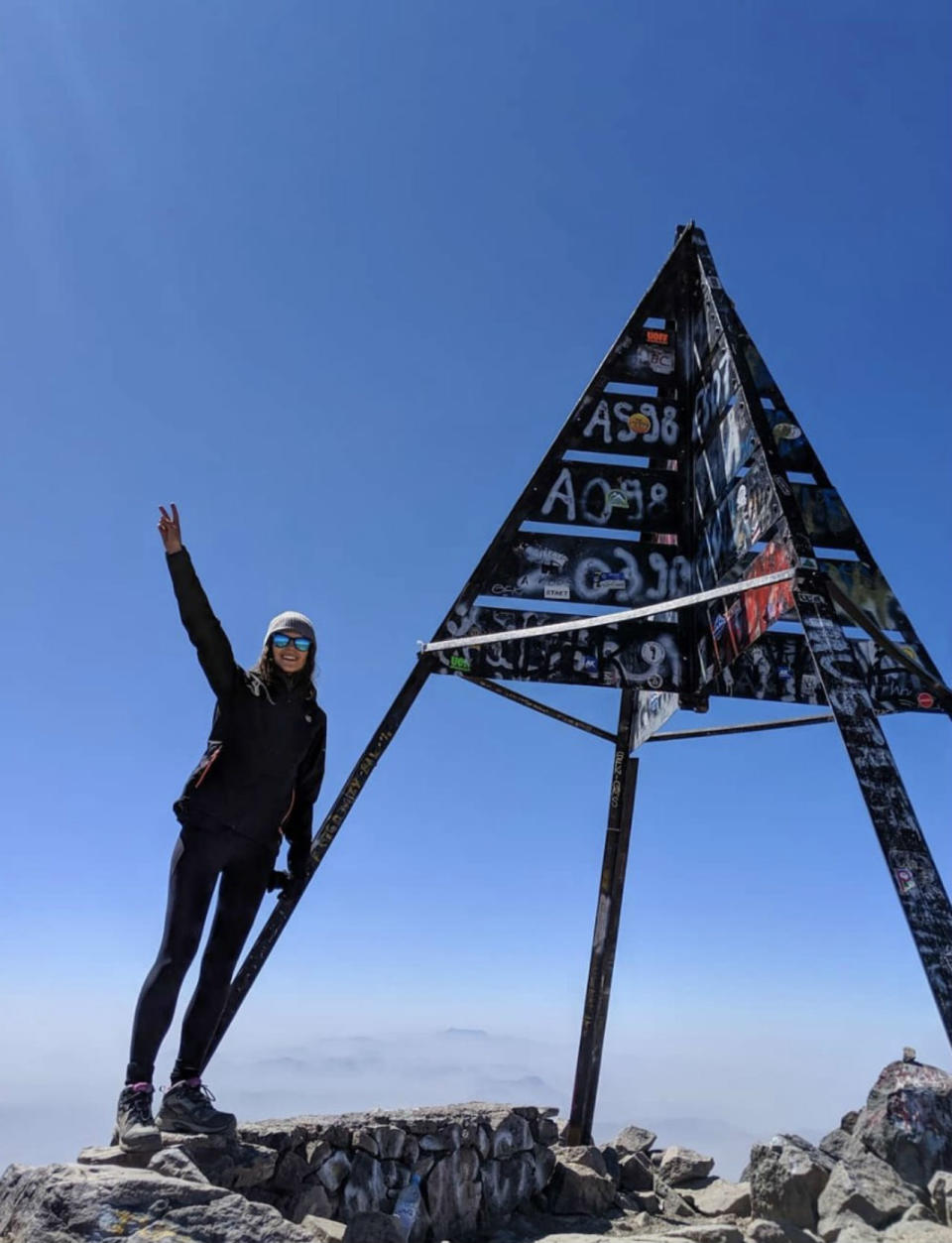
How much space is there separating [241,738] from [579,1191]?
172 inches

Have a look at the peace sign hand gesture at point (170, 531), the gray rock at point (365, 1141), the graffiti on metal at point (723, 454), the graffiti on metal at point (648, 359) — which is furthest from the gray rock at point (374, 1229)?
the graffiti on metal at point (648, 359)

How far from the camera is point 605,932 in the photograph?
9414mm

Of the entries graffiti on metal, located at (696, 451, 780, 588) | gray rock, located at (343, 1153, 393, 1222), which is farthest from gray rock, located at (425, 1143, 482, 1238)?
graffiti on metal, located at (696, 451, 780, 588)

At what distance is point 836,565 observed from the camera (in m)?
8.21

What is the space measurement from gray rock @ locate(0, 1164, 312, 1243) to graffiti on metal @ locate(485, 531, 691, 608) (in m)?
5.50

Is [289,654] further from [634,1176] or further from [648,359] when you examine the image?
[648,359]

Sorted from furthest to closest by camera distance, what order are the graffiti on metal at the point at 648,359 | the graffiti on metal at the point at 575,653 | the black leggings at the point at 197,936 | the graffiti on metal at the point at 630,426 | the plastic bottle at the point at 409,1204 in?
1. the graffiti on metal at the point at 648,359
2. the graffiti on metal at the point at 630,426
3. the graffiti on metal at the point at 575,653
4. the plastic bottle at the point at 409,1204
5. the black leggings at the point at 197,936

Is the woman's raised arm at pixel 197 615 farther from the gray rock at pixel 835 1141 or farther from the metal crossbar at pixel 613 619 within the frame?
the gray rock at pixel 835 1141

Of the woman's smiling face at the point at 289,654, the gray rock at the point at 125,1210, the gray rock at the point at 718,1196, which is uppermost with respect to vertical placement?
the woman's smiling face at the point at 289,654

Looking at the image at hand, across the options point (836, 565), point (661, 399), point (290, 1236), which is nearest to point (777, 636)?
point (836, 565)

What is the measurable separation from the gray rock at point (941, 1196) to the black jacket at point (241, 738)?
12.3ft

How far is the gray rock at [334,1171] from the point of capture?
5.96 m

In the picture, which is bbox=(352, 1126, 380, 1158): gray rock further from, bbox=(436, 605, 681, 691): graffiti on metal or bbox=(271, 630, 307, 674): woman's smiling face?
bbox=(436, 605, 681, 691): graffiti on metal

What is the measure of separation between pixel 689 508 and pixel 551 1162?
5.52 m
